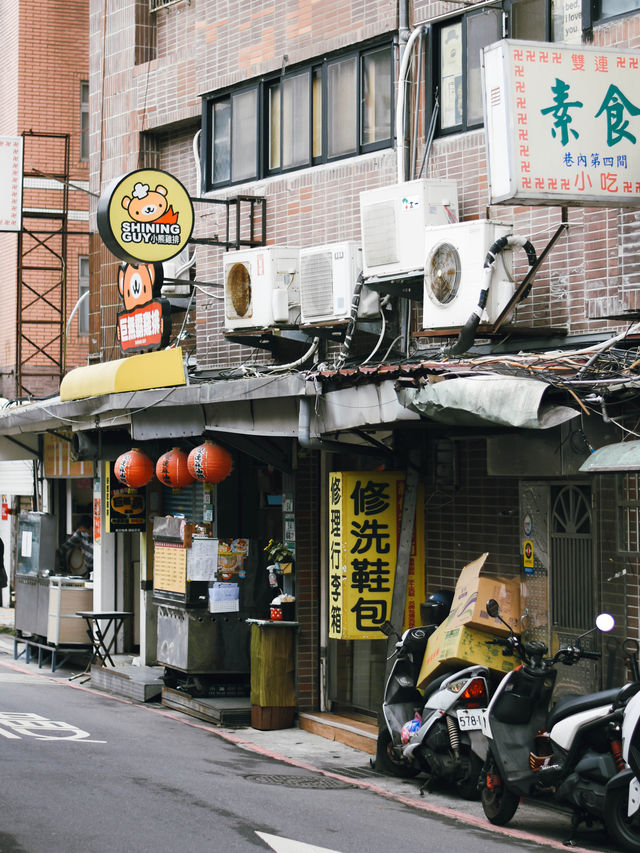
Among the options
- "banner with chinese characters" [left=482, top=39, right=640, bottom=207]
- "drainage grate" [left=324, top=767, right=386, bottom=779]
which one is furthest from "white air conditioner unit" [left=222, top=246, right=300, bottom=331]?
"drainage grate" [left=324, top=767, right=386, bottom=779]

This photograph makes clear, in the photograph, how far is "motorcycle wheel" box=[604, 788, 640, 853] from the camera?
8.99 meters

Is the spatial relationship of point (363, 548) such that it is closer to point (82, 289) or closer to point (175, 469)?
point (175, 469)

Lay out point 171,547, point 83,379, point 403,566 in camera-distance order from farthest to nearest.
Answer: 1. point 83,379
2. point 171,547
3. point 403,566

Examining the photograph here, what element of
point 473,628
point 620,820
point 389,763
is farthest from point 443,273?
point 620,820

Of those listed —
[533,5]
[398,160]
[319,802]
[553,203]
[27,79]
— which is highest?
[27,79]

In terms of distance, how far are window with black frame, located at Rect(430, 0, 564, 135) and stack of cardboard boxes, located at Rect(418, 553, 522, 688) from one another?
15.0 ft

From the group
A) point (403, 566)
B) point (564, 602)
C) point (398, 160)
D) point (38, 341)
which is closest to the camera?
point (564, 602)

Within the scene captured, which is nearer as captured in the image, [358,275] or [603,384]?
[603,384]

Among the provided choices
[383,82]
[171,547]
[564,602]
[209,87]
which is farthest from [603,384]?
[209,87]

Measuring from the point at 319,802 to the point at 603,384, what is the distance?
12.7 ft

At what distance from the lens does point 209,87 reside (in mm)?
17234

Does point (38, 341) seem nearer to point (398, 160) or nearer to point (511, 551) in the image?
point (398, 160)

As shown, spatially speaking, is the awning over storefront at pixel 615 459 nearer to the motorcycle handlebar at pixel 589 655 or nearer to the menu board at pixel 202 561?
the motorcycle handlebar at pixel 589 655

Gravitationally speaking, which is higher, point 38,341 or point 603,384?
point 38,341
